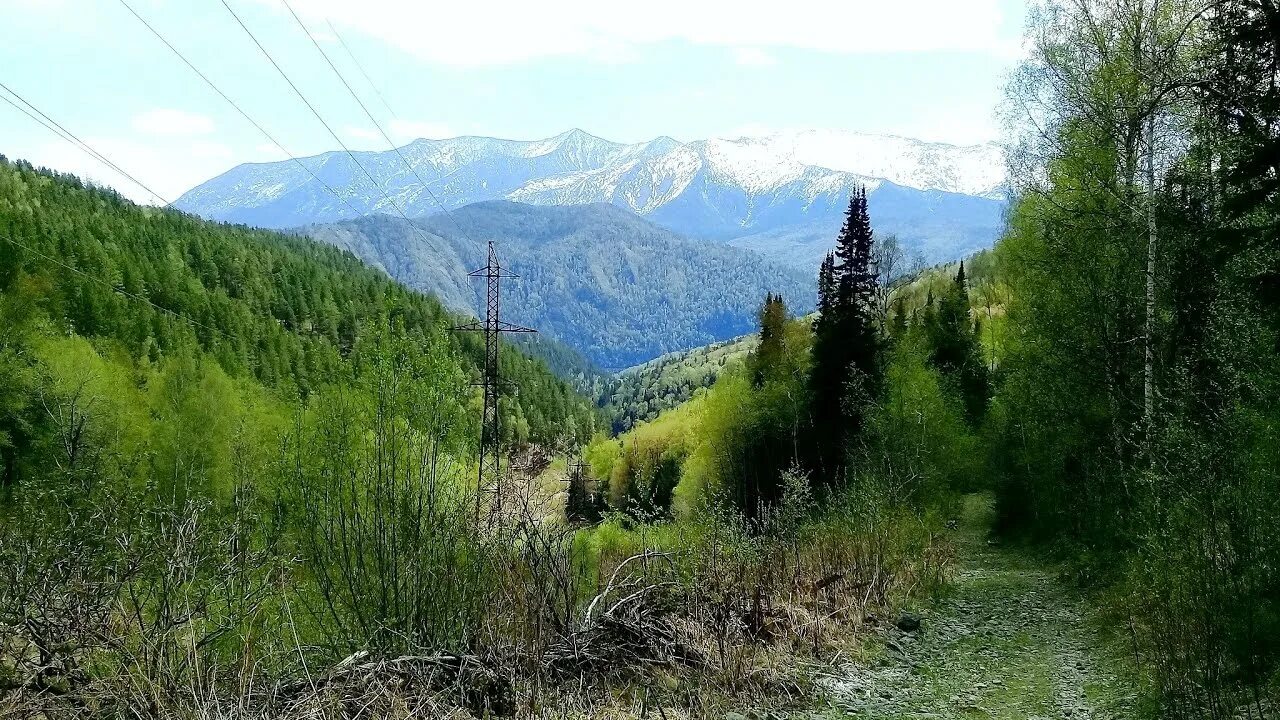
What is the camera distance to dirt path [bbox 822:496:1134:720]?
9594 mm

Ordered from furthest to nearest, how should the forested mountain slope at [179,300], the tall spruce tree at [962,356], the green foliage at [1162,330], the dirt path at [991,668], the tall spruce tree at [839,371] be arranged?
the forested mountain slope at [179,300] → the tall spruce tree at [962,356] → the tall spruce tree at [839,371] → the dirt path at [991,668] → the green foliage at [1162,330]

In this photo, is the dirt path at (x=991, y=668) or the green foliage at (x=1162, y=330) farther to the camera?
the dirt path at (x=991, y=668)

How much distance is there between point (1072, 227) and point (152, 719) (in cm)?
1926

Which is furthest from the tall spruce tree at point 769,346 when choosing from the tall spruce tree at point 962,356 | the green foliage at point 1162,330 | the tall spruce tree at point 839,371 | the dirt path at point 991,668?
the dirt path at point 991,668

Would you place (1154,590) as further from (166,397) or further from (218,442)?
(166,397)

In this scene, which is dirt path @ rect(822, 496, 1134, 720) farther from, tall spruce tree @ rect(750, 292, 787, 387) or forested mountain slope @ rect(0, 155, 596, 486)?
tall spruce tree @ rect(750, 292, 787, 387)

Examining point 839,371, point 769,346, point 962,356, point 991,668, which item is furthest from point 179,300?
point 991,668

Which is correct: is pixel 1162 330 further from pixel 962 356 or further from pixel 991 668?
pixel 962 356

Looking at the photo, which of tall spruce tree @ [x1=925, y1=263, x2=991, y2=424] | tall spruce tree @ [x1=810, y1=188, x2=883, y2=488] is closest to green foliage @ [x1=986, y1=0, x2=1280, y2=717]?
tall spruce tree @ [x1=810, y1=188, x2=883, y2=488]

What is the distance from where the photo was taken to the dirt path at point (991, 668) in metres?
9.59

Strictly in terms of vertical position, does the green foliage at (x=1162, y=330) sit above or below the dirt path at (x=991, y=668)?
above

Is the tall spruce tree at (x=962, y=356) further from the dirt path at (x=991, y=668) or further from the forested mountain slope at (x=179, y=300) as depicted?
the forested mountain slope at (x=179, y=300)

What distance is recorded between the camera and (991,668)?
11.8 m

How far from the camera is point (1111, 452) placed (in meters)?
19.4
